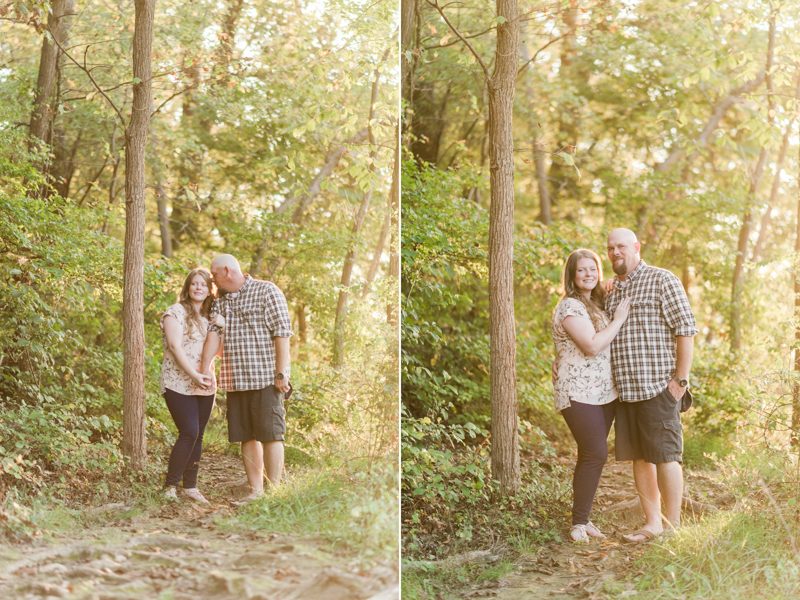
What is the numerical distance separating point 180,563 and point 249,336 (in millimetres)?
1302

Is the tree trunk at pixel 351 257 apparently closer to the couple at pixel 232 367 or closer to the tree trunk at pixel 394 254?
the tree trunk at pixel 394 254

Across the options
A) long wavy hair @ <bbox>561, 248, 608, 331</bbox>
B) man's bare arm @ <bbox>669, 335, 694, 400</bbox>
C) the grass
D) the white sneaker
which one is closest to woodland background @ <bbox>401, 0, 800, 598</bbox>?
the grass

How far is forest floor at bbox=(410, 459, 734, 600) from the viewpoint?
11.6ft

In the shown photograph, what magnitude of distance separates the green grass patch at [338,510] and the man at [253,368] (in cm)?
25

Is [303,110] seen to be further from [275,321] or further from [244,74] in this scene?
[275,321]

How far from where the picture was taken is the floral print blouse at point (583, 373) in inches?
152

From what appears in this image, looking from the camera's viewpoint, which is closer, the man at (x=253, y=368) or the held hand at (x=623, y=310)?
the held hand at (x=623, y=310)

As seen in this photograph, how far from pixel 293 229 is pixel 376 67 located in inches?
55.5

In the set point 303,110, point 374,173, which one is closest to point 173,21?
point 303,110

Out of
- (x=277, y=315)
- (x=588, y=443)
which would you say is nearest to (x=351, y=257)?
(x=277, y=315)

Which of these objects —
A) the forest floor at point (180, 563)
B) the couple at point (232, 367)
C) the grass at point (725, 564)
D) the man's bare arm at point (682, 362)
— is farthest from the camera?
the couple at point (232, 367)

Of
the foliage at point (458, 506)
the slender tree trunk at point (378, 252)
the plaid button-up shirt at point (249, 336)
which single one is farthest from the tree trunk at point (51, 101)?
the foliage at point (458, 506)

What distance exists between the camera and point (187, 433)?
12.9ft

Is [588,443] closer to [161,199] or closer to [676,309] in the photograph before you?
[676,309]
